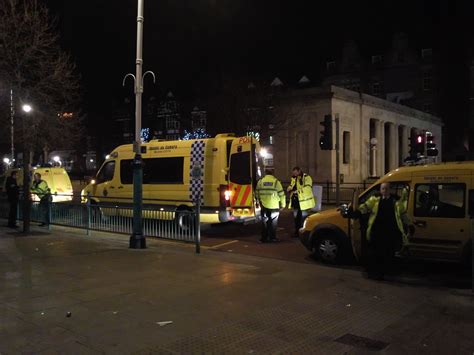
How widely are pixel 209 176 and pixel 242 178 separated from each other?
0.91 meters

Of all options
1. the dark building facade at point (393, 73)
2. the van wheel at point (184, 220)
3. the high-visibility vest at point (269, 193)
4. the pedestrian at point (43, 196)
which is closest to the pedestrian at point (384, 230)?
the van wheel at point (184, 220)

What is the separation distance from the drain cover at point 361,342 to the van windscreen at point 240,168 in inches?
315

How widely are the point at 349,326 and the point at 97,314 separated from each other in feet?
9.49

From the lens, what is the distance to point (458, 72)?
6350 cm

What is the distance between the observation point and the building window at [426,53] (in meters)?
62.8

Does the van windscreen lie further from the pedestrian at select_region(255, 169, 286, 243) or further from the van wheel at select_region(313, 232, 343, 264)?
the van wheel at select_region(313, 232, 343, 264)

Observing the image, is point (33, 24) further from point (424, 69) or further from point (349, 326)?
point (424, 69)

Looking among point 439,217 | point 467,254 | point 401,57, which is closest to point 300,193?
point 439,217

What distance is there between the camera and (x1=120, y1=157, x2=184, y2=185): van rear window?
13867mm

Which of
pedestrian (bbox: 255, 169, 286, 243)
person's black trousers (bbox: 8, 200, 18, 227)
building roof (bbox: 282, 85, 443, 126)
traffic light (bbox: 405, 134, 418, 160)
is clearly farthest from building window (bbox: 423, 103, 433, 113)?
person's black trousers (bbox: 8, 200, 18, 227)

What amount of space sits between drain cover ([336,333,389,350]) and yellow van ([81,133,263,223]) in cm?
773

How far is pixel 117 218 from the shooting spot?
39.4 feet

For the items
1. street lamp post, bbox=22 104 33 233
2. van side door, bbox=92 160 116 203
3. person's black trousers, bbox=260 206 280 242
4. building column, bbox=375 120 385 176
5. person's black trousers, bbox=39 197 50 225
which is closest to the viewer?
person's black trousers, bbox=260 206 280 242

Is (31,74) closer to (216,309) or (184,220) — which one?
(184,220)
